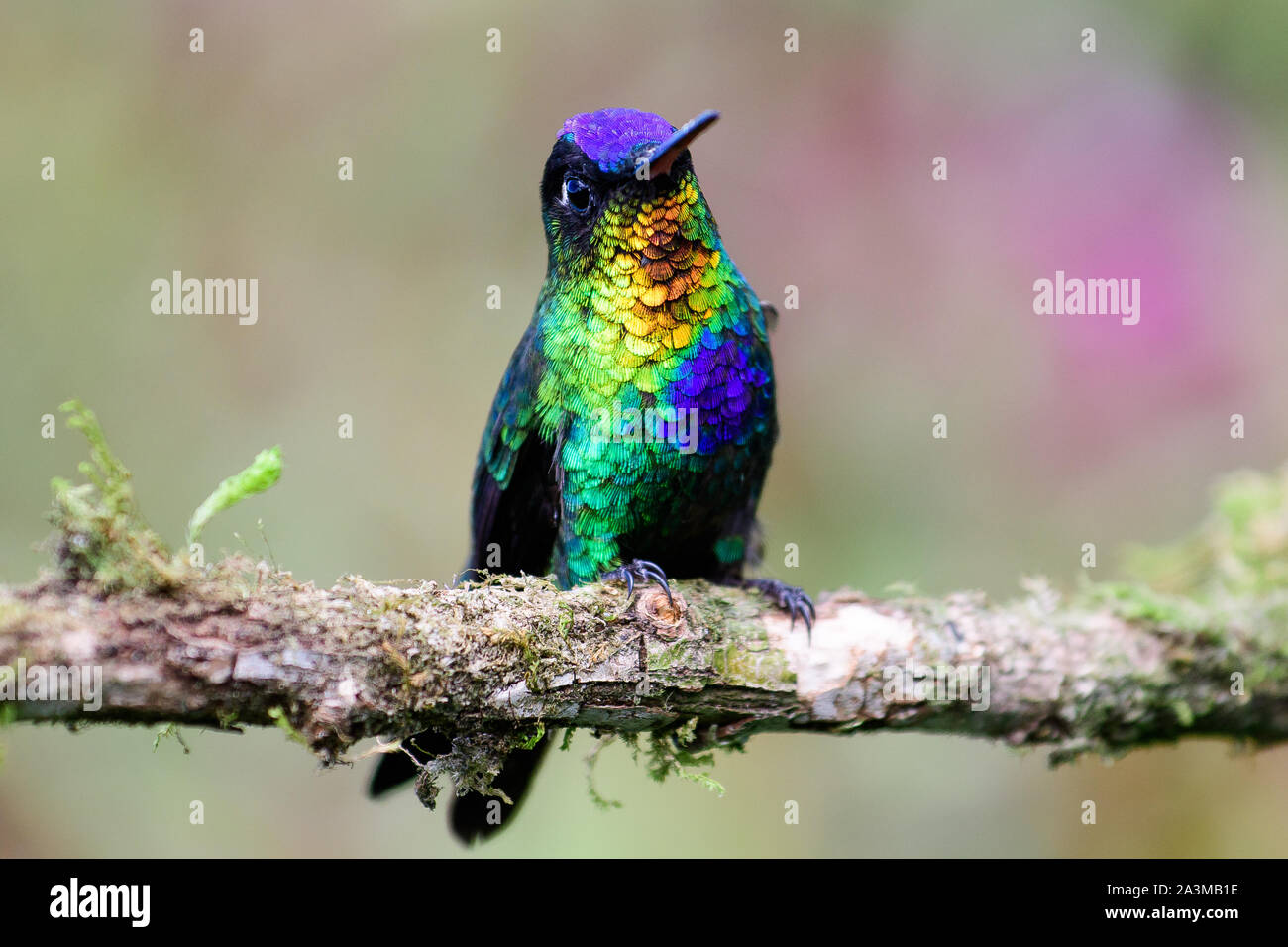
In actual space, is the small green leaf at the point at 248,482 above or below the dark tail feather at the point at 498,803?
above

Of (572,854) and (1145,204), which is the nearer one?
(572,854)

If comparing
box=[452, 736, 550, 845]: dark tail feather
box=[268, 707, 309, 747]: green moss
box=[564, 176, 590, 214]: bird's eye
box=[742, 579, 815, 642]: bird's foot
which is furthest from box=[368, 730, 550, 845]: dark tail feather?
box=[564, 176, 590, 214]: bird's eye

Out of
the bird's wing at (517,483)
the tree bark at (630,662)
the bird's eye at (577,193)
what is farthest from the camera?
the bird's wing at (517,483)

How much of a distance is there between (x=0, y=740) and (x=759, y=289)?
540 centimetres

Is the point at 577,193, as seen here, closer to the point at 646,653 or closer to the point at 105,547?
the point at 646,653

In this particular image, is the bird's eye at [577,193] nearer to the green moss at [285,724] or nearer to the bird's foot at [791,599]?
the bird's foot at [791,599]

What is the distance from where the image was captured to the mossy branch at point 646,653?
214cm

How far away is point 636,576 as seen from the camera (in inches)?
133

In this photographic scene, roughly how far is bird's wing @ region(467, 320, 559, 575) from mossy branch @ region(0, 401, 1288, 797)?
64 centimetres

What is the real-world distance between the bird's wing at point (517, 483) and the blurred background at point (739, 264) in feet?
7.49

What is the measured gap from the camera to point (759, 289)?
22.2ft

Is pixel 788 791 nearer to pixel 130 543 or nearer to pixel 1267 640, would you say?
pixel 1267 640

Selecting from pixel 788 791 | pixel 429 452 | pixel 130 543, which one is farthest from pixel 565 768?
pixel 130 543

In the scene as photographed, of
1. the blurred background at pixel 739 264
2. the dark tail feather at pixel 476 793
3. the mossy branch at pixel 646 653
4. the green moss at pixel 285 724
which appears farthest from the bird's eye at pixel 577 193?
the blurred background at pixel 739 264
